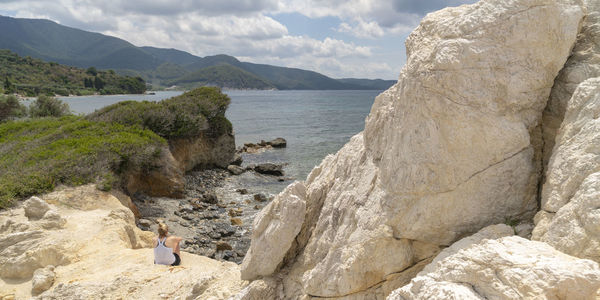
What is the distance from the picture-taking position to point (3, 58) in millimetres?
129750

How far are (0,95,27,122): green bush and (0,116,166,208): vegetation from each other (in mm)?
16260

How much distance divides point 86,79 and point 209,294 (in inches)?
5867

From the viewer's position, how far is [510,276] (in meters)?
3.42

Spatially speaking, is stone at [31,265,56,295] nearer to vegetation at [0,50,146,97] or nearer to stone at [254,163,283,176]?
stone at [254,163,283,176]

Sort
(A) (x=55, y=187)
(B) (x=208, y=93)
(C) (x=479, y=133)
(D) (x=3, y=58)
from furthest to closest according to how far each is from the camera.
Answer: (D) (x=3, y=58)
(B) (x=208, y=93)
(A) (x=55, y=187)
(C) (x=479, y=133)

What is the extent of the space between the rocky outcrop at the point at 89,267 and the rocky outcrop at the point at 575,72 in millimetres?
6561

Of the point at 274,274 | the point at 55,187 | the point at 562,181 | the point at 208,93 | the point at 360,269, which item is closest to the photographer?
the point at 562,181

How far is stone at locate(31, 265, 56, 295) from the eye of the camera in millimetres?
8430

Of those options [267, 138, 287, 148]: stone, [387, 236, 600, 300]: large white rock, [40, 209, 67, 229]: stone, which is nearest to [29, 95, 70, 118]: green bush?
[267, 138, 287, 148]: stone

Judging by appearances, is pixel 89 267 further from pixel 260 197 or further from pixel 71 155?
pixel 260 197

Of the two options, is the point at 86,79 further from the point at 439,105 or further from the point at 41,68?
the point at 439,105

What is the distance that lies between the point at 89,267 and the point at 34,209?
3.70 meters

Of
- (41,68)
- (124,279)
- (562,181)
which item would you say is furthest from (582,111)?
(41,68)

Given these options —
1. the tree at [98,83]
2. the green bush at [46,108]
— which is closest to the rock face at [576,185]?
the green bush at [46,108]
